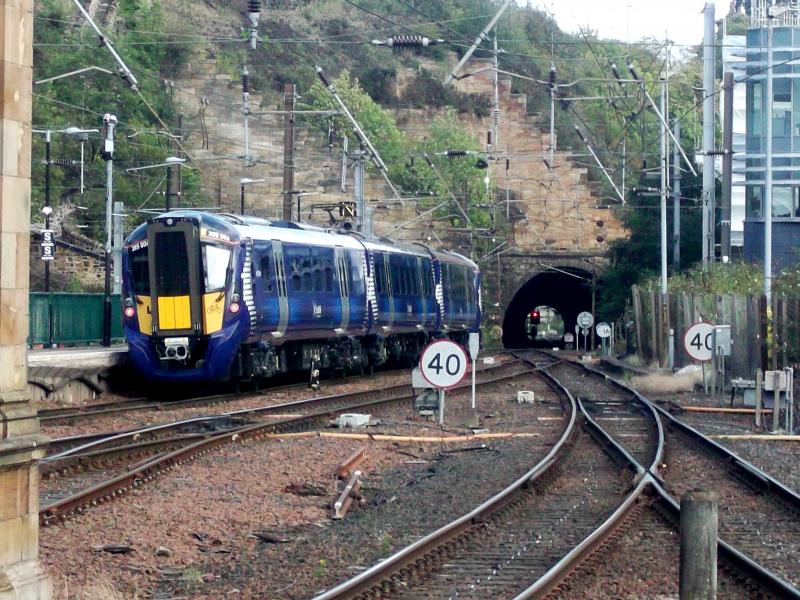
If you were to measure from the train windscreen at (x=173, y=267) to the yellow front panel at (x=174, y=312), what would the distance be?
105 mm

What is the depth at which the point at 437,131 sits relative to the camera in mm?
76000

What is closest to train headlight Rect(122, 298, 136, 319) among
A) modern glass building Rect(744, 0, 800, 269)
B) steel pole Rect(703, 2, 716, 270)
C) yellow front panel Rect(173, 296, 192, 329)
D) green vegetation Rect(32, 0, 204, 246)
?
yellow front panel Rect(173, 296, 192, 329)

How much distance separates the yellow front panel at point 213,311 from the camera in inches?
953

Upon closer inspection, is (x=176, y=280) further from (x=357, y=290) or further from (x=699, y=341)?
(x=699, y=341)

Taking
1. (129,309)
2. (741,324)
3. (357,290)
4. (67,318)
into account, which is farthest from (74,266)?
(741,324)

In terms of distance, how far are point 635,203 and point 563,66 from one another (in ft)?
107

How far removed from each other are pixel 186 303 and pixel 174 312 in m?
0.27

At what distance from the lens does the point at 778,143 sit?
49594mm

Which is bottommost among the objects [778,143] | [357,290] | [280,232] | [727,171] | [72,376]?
[72,376]

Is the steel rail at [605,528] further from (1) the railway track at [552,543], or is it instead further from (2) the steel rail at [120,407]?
(2) the steel rail at [120,407]

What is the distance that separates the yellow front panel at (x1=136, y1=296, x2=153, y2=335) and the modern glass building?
29361 mm

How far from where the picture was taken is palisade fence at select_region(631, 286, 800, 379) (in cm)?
2752

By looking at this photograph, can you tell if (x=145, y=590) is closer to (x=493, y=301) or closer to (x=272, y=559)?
(x=272, y=559)

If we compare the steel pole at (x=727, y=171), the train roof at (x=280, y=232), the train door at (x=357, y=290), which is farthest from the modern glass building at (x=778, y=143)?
the train door at (x=357, y=290)
